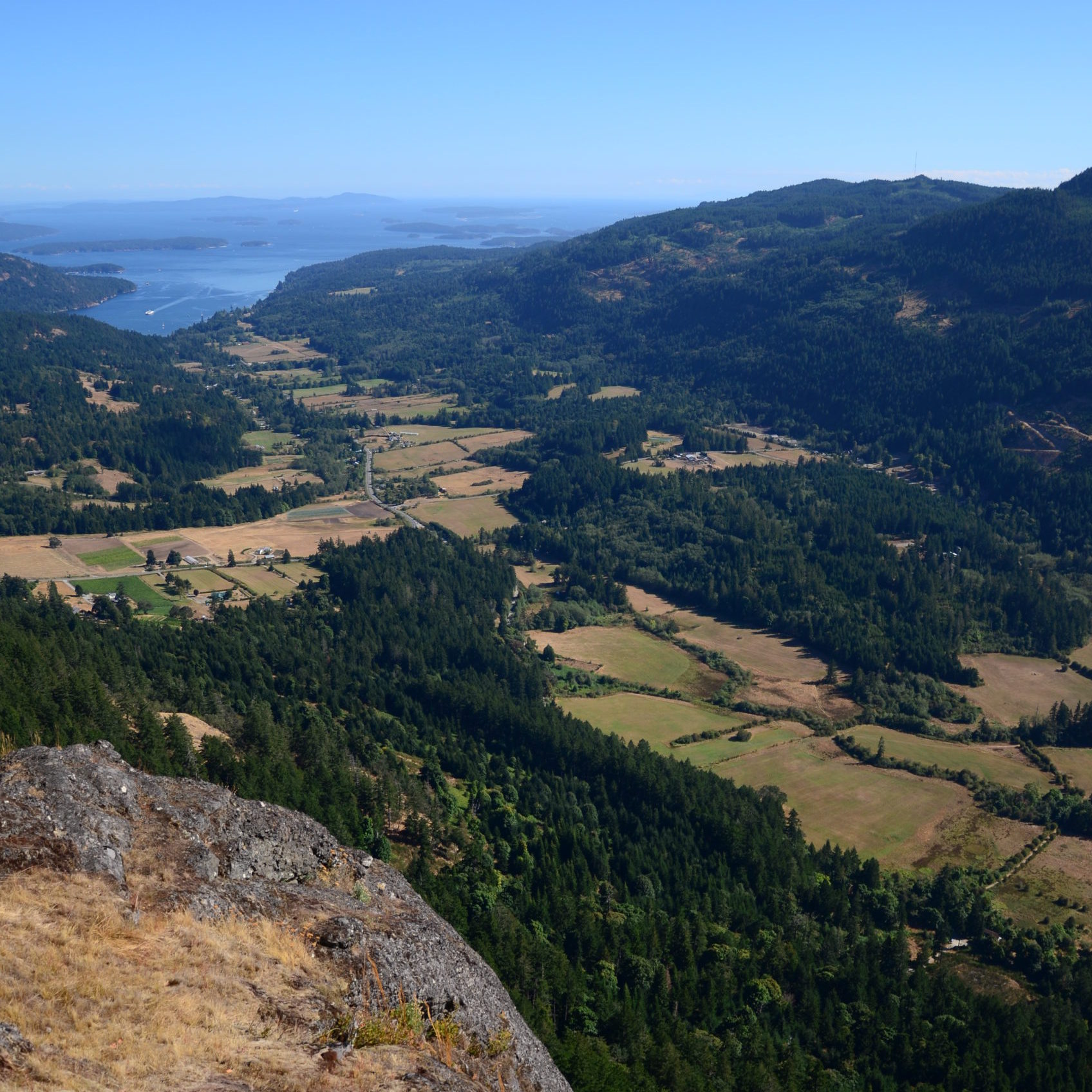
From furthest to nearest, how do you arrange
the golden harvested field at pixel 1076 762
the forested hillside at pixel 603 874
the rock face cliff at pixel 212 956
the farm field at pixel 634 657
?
the farm field at pixel 634 657 → the golden harvested field at pixel 1076 762 → the forested hillside at pixel 603 874 → the rock face cliff at pixel 212 956

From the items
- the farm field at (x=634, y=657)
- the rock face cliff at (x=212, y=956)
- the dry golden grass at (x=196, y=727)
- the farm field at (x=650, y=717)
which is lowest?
the farm field at (x=650, y=717)

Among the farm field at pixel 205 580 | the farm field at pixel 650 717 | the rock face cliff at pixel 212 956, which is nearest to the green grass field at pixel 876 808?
the farm field at pixel 650 717

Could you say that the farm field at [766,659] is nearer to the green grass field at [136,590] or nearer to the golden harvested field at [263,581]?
the golden harvested field at [263,581]

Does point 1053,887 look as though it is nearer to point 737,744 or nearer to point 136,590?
point 737,744

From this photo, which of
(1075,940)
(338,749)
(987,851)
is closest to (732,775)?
(987,851)

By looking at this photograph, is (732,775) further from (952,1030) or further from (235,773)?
(235,773)

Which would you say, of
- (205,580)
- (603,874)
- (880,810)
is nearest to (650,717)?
(880,810)
